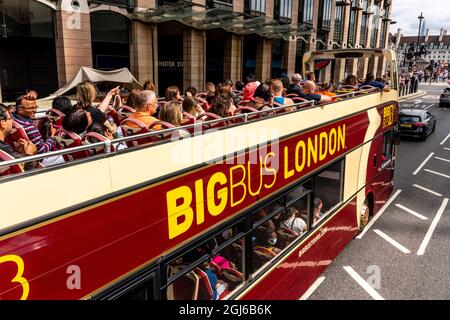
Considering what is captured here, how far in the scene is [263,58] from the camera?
27719 millimetres

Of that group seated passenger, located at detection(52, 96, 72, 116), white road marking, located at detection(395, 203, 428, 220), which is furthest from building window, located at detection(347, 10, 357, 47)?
seated passenger, located at detection(52, 96, 72, 116)

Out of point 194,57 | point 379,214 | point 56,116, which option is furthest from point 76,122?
point 194,57

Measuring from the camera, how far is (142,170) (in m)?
2.68

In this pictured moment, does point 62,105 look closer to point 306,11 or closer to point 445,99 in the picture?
point 306,11

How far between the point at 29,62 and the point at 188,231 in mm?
15662

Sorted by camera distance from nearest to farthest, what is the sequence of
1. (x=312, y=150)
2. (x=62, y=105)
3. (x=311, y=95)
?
(x=62, y=105), (x=312, y=150), (x=311, y=95)

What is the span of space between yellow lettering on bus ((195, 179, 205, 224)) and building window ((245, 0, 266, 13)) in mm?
24442

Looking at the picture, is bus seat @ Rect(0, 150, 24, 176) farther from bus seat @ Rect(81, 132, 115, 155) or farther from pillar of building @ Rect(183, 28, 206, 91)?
pillar of building @ Rect(183, 28, 206, 91)

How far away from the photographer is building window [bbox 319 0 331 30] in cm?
3506

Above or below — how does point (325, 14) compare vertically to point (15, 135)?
above

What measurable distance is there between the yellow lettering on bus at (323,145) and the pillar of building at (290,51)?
26649 millimetres

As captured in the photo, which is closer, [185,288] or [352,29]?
[185,288]

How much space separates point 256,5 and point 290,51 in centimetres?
609

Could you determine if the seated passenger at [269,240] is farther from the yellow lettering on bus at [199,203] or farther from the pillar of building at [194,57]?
the pillar of building at [194,57]
